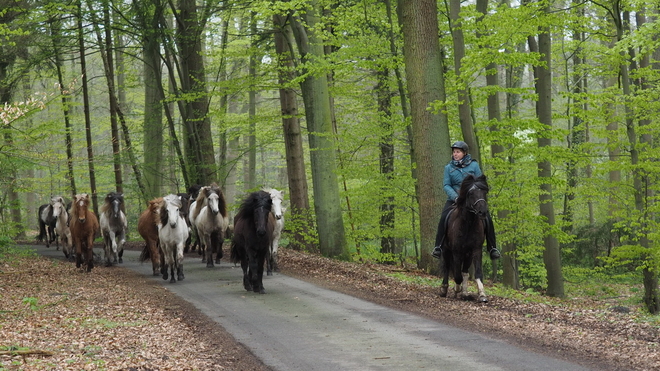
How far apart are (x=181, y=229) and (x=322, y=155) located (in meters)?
5.23

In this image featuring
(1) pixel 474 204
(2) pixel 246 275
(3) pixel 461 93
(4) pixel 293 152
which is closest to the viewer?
(1) pixel 474 204

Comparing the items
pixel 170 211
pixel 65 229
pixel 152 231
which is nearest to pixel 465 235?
pixel 170 211

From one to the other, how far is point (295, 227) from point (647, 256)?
427 inches

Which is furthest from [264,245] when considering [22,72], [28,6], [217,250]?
[22,72]

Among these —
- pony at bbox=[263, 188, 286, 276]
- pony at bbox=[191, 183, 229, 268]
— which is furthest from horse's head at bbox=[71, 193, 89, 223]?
pony at bbox=[263, 188, 286, 276]

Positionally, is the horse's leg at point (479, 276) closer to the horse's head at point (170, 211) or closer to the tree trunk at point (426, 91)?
the tree trunk at point (426, 91)

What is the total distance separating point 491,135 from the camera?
15.9 metres

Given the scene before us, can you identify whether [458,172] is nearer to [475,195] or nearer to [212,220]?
[475,195]

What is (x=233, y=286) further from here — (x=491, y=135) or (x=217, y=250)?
(x=491, y=135)

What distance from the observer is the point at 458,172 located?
472 inches

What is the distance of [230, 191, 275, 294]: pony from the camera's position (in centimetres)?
1320

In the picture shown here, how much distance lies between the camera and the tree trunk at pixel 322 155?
19.2m

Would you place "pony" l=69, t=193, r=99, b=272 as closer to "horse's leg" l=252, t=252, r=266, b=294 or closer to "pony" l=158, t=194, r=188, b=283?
"pony" l=158, t=194, r=188, b=283

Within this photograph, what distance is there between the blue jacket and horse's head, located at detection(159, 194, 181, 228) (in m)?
6.62
